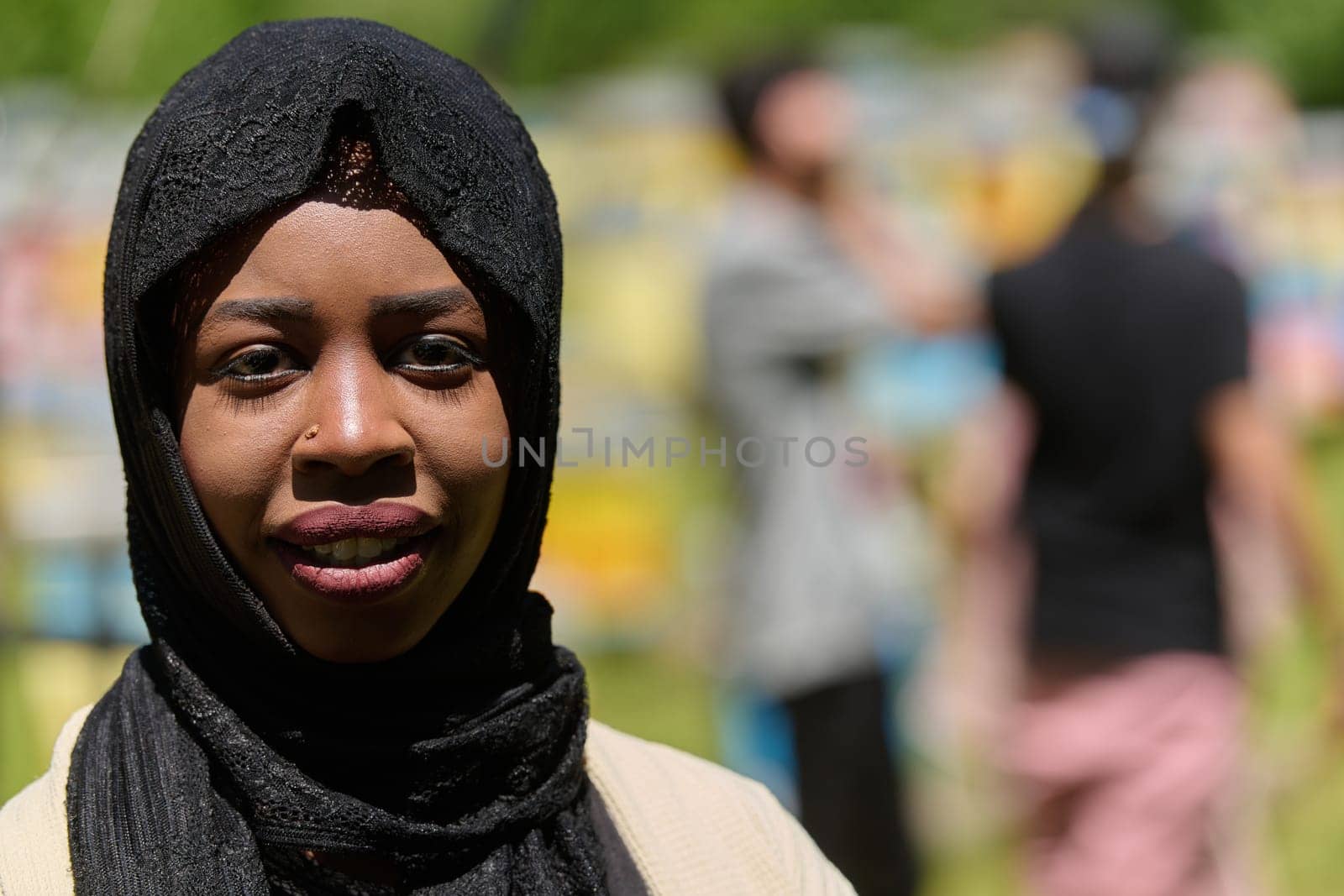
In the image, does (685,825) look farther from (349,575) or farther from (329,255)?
(329,255)

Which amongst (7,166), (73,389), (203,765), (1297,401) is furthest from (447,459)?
(1297,401)

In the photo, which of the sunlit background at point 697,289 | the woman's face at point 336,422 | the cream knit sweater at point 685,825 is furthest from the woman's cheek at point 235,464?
the sunlit background at point 697,289

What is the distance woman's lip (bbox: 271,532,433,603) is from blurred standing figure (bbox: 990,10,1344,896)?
2546 mm

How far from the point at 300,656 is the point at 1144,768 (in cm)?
263

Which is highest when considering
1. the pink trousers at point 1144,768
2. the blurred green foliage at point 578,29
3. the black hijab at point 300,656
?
→ the blurred green foliage at point 578,29

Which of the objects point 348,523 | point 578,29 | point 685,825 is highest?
point 578,29

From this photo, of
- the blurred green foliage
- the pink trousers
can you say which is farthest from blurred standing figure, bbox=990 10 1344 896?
the blurred green foliage

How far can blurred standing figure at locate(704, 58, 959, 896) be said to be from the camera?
4.12 m

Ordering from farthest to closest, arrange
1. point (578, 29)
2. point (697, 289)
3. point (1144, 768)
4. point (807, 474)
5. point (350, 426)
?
point (578, 29) → point (697, 289) → point (807, 474) → point (1144, 768) → point (350, 426)

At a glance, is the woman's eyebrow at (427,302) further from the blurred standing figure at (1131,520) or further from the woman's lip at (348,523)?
the blurred standing figure at (1131,520)

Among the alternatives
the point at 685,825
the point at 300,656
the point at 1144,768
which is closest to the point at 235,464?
the point at 300,656

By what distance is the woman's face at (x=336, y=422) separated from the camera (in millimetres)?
1607

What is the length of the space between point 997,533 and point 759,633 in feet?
2.09

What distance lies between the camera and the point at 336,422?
158cm
